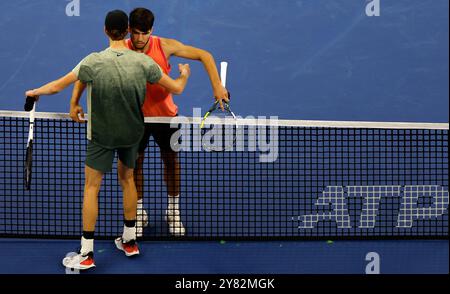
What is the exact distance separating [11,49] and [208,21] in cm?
199

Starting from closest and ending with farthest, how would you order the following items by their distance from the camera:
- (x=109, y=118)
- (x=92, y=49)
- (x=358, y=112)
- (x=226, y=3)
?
1. (x=109, y=118)
2. (x=358, y=112)
3. (x=92, y=49)
4. (x=226, y=3)

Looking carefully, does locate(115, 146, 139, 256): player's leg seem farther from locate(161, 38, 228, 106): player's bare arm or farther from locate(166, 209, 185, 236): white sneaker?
locate(161, 38, 228, 106): player's bare arm

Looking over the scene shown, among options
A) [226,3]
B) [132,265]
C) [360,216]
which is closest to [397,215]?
[360,216]

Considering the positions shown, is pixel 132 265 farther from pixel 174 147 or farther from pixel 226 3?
pixel 226 3

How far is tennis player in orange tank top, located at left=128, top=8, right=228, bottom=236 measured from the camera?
20.0ft

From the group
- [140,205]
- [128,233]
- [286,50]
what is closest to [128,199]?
[128,233]

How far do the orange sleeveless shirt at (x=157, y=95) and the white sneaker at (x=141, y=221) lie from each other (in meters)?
0.69

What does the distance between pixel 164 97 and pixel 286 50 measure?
342cm

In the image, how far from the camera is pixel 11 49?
9.57 metres

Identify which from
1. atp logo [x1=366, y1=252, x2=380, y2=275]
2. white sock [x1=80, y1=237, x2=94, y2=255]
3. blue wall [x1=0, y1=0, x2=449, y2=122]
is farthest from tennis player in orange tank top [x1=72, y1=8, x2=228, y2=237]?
blue wall [x1=0, y1=0, x2=449, y2=122]

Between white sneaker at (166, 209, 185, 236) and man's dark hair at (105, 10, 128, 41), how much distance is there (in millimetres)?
1464

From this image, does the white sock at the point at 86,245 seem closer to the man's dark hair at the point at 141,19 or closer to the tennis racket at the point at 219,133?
the tennis racket at the point at 219,133

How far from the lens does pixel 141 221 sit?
6.67 m

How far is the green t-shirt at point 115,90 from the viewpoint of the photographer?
567 centimetres
